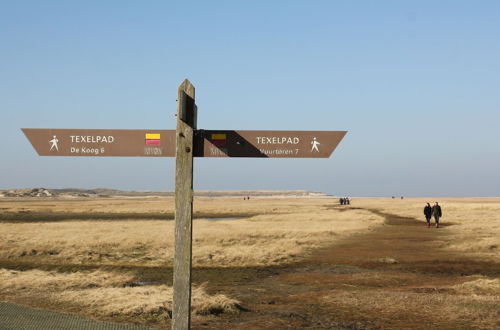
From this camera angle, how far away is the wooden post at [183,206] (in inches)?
255

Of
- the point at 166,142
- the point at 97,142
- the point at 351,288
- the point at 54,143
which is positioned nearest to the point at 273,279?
the point at 351,288

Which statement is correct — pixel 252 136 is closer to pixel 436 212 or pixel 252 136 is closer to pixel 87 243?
pixel 87 243

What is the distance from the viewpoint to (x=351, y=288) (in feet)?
48.9

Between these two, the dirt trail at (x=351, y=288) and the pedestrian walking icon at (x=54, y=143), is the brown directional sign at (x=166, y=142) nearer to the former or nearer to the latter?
the pedestrian walking icon at (x=54, y=143)

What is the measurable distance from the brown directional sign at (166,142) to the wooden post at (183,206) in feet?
1.03

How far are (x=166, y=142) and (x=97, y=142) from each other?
92cm

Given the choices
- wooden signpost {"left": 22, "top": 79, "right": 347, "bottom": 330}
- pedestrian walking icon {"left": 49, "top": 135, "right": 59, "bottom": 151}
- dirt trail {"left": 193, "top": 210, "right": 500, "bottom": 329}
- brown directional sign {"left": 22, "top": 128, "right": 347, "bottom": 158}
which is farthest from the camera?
dirt trail {"left": 193, "top": 210, "right": 500, "bottom": 329}

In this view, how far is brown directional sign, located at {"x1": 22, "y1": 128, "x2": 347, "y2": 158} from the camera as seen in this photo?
274 inches

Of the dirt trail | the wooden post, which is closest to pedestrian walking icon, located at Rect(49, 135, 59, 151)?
the wooden post

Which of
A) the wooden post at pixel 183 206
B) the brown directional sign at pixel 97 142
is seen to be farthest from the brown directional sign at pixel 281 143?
the brown directional sign at pixel 97 142

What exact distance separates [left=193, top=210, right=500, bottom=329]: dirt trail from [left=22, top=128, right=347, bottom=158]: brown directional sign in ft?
14.7

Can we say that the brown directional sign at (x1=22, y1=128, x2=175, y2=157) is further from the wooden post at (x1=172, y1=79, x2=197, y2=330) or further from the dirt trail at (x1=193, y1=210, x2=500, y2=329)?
the dirt trail at (x1=193, y1=210, x2=500, y2=329)

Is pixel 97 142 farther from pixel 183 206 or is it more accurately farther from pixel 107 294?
pixel 107 294

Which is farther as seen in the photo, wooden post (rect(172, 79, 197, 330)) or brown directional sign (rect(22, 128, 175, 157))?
brown directional sign (rect(22, 128, 175, 157))
